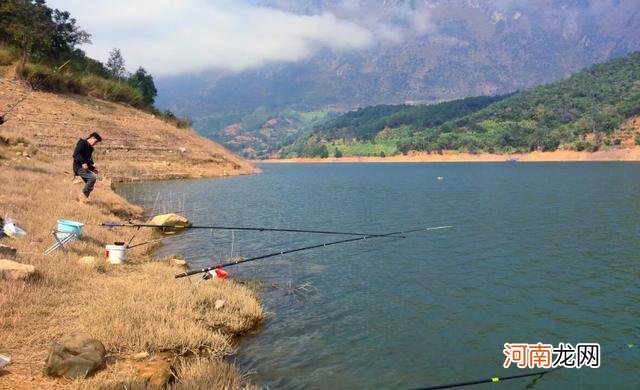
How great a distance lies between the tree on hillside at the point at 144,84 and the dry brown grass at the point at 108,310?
71110 mm

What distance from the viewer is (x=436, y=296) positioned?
12.9 m

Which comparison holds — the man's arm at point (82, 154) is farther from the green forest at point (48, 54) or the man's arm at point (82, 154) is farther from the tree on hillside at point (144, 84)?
the tree on hillside at point (144, 84)

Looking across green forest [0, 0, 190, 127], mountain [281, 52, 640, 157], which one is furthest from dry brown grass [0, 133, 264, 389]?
mountain [281, 52, 640, 157]

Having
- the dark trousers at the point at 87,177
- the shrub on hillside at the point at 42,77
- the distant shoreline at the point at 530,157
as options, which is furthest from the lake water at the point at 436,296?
the distant shoreline at the point at 530,157

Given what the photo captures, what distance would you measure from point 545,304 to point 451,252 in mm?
6148

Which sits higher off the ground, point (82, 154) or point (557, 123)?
point (557, 123)

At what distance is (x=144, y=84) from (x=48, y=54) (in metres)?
23.8

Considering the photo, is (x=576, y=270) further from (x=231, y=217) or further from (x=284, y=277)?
(x=231, y=217)

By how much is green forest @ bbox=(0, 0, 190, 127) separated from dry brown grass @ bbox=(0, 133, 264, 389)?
1686 inches

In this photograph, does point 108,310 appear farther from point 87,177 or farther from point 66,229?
point 87,177

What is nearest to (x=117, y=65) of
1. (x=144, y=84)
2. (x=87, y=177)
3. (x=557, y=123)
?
(x=144, y=84)

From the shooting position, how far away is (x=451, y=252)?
18281 mm

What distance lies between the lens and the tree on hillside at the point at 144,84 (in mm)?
80062

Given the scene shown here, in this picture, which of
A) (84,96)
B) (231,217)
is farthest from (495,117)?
(231,217)
